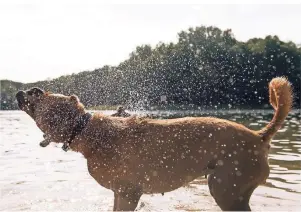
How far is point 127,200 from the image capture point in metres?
5.47

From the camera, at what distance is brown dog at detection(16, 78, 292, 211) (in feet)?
17.2

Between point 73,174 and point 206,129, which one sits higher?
point 206,129

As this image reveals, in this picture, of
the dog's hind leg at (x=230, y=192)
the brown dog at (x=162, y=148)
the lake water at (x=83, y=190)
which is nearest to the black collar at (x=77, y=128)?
the brown dog at (x=162, y=148)

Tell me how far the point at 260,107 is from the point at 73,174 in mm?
56385

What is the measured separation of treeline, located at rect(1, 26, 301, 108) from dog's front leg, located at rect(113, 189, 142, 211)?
133 ft

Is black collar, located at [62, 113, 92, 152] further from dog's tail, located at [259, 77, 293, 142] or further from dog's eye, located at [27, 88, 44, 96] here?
dog's tail, located at [259, 77, 293, 142]

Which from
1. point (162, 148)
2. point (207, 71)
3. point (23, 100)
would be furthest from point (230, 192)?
point (207, 71)

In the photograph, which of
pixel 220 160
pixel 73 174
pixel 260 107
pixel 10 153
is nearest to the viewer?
pixel 220 160

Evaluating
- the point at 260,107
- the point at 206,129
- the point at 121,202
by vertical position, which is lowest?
the point at 260,107

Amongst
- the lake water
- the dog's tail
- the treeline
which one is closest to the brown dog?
the dog's tail

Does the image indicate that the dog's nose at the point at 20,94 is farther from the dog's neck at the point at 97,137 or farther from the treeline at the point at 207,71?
the treeline at the point at 207,71

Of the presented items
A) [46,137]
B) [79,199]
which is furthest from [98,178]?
[79,199]

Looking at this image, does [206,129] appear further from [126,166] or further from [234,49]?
[234,49]

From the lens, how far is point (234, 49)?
257ft
